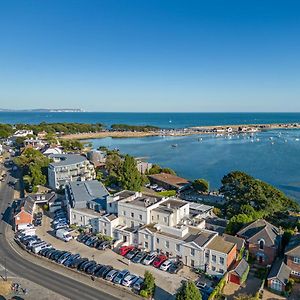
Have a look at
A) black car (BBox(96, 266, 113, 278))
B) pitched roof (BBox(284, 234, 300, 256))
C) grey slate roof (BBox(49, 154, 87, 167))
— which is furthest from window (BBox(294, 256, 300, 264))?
grey slate roof (BBox(49, 154, 87, 167))

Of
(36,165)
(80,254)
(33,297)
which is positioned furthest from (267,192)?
(36,165)

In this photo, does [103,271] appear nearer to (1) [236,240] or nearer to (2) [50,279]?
(2) [50,279]

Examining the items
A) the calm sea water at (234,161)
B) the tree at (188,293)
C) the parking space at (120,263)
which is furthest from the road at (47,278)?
the calm sea water at (234,161)

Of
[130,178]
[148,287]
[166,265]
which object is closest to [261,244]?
[166,265]

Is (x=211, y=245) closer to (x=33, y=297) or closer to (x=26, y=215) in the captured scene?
(x=33, y=297)

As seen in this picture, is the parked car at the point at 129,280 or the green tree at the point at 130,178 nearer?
the parked car at the point at 129,280

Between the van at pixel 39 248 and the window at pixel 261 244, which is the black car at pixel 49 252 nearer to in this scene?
the van at pixel 39 248
